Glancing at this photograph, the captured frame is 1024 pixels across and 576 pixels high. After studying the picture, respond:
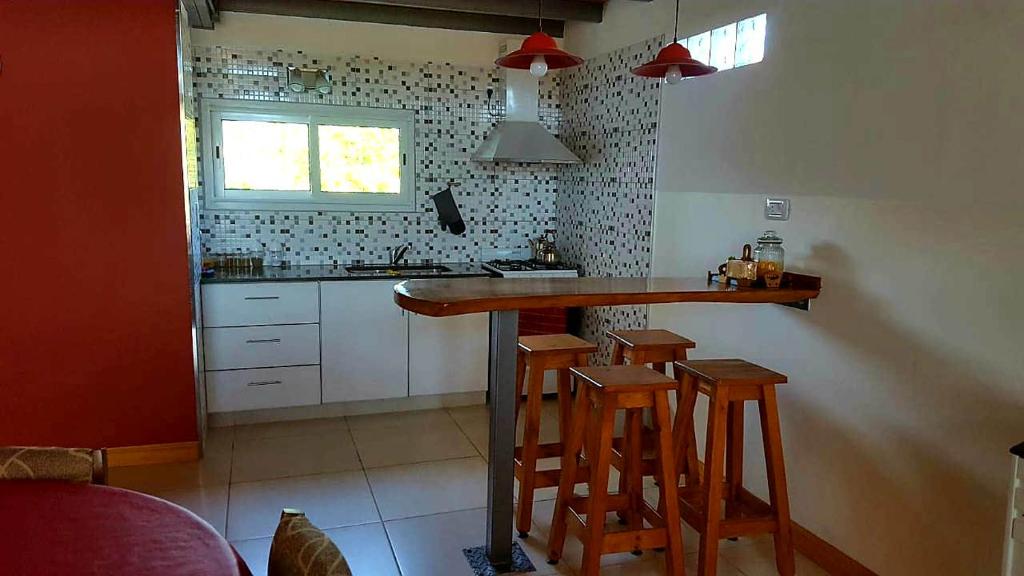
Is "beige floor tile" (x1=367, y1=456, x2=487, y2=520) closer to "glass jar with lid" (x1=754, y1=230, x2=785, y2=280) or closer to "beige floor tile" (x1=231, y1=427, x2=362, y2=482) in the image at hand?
"beige floor tile" (x1=231, y1=427, x2=362, y2=482)

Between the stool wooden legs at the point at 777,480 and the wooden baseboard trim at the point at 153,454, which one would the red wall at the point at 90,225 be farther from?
the stool wooden legs at the point at 777,480

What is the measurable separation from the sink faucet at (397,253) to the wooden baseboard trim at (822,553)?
2.60 m

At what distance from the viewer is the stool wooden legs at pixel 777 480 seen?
2.37 metres

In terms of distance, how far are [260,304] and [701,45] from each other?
2686 mm

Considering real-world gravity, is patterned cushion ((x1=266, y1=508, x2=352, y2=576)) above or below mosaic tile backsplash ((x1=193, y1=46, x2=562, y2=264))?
below

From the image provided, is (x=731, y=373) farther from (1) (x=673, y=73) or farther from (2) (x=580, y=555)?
(1) (x=673, y=73)

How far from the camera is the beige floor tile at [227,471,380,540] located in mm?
2834

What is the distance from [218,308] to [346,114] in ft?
4.82

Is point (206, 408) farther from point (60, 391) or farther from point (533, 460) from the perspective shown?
point (533, 460)

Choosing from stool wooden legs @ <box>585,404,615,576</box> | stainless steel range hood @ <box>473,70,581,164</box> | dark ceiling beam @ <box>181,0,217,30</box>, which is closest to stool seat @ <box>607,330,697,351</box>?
stool wooden legs @ <box>585,404,615,576</box>

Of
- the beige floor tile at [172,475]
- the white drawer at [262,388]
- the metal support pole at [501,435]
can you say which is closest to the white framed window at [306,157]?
the white drawer at [262,388]

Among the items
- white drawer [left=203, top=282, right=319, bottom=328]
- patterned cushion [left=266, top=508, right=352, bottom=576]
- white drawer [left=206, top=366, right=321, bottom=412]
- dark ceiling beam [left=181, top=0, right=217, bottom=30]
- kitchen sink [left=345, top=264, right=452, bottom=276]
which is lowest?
white drawer [left=206, top=366, right=321, bottom=412]

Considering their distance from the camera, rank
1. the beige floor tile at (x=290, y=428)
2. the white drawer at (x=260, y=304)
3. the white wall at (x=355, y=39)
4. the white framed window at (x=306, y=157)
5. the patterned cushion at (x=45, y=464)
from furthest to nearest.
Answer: the white framed window at (x=306, y=157), the white wall at (x=355, y=39), the beige floor tile at (x=290, y=428), the white drawer at (x=260, y=304), the patterned cushion at (x=45, y=464)

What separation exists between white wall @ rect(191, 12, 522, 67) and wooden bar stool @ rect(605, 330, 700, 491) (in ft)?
8.18
